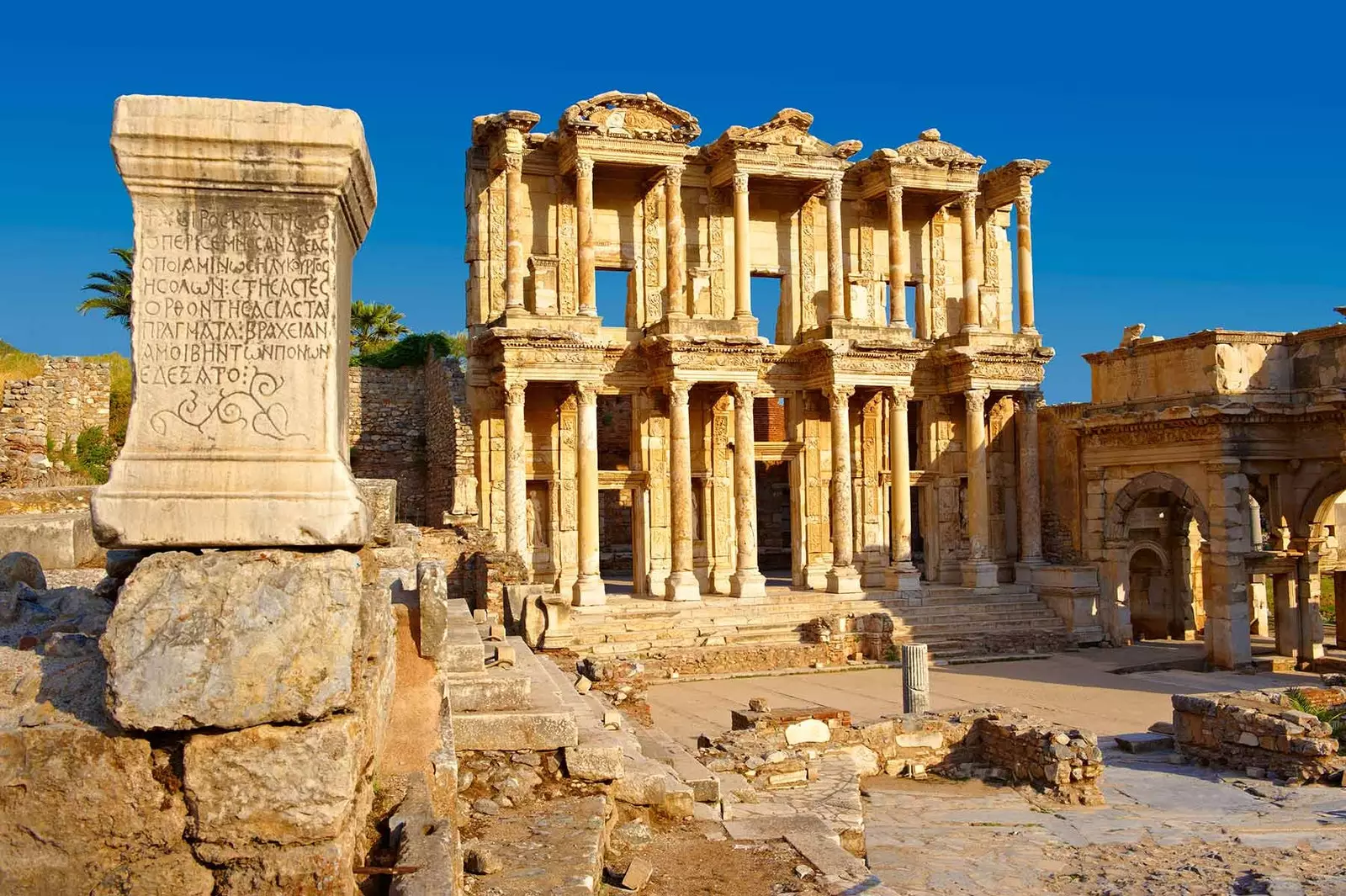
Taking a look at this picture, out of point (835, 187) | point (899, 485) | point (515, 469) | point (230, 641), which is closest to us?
point (230, 641)

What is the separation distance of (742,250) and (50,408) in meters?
13.6

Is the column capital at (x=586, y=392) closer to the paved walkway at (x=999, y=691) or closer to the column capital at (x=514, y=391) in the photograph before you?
the column capital at (x=514, y=391)

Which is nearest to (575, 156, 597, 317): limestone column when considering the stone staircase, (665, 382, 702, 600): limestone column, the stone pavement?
(665, 382, 702, 600): limestone column

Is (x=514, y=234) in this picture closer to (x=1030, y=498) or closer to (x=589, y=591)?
(x=589, y=591)

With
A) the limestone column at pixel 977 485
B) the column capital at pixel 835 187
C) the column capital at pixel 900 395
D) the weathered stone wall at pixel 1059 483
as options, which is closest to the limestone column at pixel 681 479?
the column capital at pixel 900 395

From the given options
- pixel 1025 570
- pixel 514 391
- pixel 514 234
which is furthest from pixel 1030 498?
pixel 514 234

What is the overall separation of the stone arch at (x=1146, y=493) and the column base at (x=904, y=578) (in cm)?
410

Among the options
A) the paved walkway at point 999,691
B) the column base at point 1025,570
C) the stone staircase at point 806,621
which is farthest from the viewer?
the column base at point 1025,570

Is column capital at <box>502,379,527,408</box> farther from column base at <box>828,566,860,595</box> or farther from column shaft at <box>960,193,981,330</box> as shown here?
column shaft at <box>960,193,981,330</box>

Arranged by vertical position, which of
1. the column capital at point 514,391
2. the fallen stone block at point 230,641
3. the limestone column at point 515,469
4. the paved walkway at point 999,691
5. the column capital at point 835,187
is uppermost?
the column capital at point 835,187

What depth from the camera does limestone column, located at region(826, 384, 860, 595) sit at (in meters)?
23.5

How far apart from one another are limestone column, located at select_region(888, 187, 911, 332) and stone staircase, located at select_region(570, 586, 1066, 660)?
601 centimetres

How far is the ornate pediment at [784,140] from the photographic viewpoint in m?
23.5

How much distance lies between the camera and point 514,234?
864 inches
